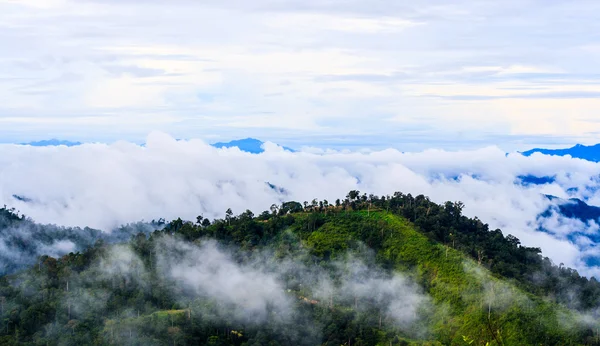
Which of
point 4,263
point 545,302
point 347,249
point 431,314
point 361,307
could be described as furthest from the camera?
point 4,263

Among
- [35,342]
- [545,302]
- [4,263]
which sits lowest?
[4,263]

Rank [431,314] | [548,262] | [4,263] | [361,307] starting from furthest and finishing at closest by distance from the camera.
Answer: [4,263] < [548,262] < [361,307] < [431,314]

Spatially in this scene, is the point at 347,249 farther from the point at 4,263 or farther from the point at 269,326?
the point at 4,263

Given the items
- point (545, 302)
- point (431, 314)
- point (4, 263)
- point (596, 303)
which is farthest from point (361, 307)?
point (4, 263)

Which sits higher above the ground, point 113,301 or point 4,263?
point 113,301

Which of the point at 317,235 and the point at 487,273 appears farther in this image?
the point at 317,235

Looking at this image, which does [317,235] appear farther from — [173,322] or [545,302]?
[545,302]
